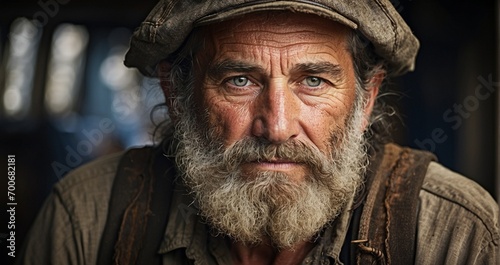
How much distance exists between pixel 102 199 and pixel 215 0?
0.95 metres

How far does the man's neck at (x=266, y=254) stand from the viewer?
218cm

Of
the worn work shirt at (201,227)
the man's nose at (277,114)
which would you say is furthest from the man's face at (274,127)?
the worn work shirt at (201,227)

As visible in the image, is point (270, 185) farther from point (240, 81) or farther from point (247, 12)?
point (247, 12)

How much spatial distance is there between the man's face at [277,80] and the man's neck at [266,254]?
0.35 meters

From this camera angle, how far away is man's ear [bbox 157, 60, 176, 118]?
7.50 ft

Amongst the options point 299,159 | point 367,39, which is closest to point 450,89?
point 367,39

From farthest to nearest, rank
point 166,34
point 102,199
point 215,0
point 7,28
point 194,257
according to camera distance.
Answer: point 7,28 → point 102,199 → point 194,257 → point 166,34 → point 215,0

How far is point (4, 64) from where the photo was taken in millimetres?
4324

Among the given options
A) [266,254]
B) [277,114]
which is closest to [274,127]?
[277,114]

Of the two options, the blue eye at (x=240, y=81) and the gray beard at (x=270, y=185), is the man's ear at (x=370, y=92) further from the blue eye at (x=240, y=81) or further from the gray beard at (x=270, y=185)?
the blue eye at (x=240, y=81)

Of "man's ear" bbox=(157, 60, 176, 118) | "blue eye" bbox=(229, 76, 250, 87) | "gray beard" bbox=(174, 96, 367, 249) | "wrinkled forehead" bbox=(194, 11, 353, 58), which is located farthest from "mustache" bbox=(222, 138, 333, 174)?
"man's ear" bbox=(157, 60, 176, 118)

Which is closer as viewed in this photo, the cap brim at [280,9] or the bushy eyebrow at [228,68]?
the cap brim at [280,9]

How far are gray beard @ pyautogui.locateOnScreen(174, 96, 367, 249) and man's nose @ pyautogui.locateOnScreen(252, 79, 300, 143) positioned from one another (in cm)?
3

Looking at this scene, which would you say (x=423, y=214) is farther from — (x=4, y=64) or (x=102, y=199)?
(x=4, y=64)
